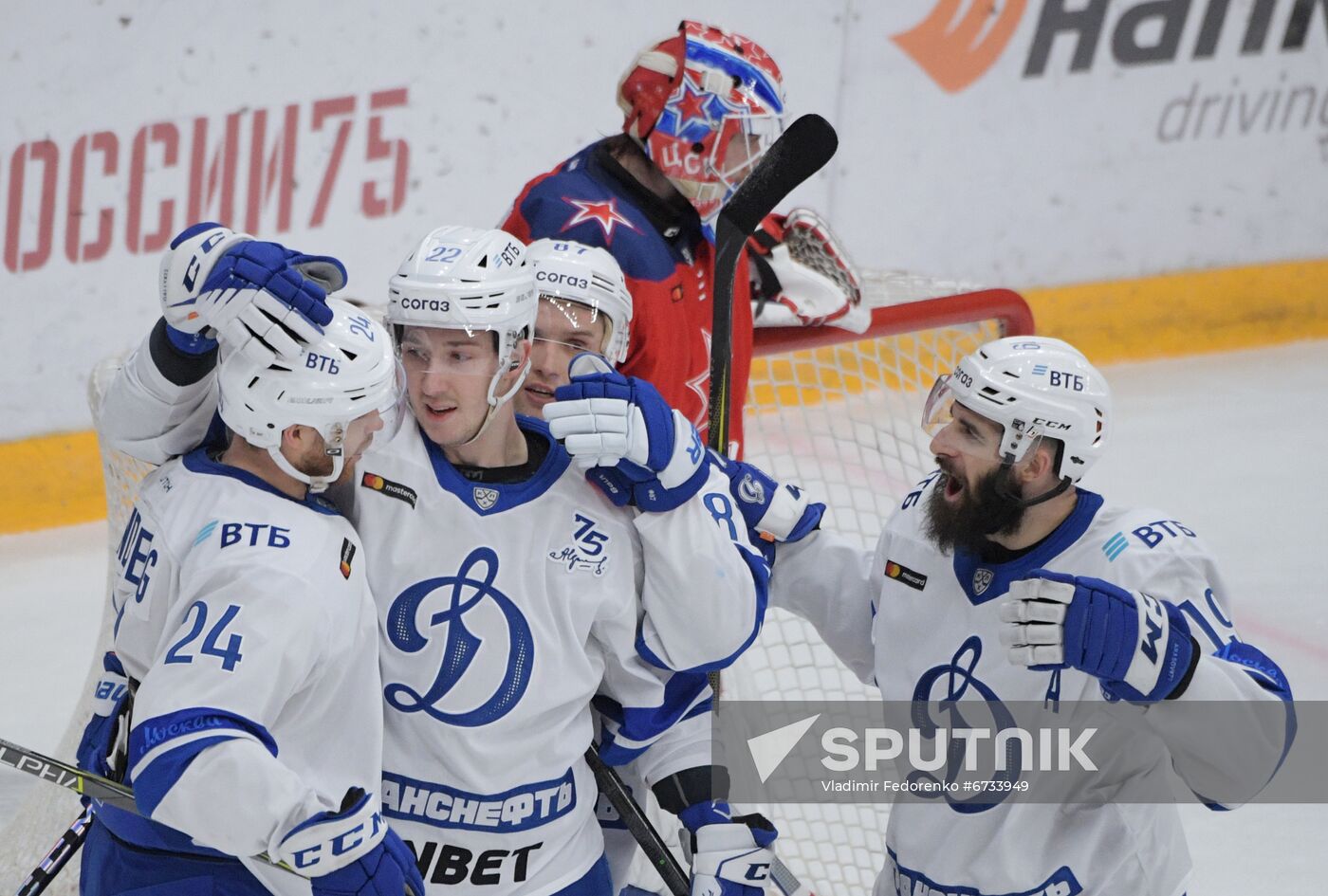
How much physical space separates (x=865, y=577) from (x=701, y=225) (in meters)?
0.68

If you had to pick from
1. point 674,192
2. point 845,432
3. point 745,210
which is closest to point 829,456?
point 845,432

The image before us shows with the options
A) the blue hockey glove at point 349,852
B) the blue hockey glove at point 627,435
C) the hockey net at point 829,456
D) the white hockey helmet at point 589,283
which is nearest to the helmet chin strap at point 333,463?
the blue hockey glove at point 627,435

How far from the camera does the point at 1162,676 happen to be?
1.91 m

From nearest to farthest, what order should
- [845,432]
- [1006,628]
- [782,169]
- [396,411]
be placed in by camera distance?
[1006,628] < [396,411] < [782,169] < [845,432]

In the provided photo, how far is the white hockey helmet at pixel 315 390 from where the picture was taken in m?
1.85

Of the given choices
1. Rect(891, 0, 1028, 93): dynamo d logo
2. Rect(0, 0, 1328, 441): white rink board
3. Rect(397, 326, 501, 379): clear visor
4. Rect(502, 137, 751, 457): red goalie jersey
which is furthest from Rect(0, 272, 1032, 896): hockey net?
Rect(891, 0, 1028, 93): dynamo d logo

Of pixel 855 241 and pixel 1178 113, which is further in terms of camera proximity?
pixel 1178 113

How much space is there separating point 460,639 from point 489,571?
0.28 feet

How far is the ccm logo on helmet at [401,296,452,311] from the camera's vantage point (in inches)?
78.4

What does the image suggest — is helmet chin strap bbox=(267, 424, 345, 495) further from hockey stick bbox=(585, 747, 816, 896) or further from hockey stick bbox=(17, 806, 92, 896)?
hockey stick bbox=(17, 806, 92, 896)

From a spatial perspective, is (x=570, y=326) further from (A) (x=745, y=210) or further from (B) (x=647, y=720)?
(B) (x=647, y=720)

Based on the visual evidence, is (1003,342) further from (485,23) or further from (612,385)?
(485,23)

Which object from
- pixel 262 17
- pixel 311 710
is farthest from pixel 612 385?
pixel 262 17

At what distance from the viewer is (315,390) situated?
185 centimetres
